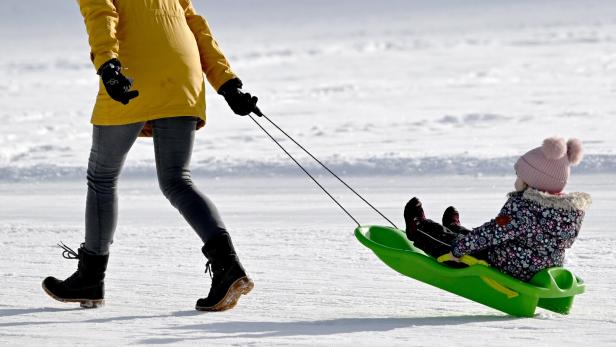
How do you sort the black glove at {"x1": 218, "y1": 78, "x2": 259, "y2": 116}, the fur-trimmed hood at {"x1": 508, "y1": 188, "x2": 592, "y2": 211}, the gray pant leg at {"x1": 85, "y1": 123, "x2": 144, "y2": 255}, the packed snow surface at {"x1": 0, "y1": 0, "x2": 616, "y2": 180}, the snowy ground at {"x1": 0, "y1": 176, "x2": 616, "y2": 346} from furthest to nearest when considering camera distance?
the packed snow surface at {"x1": 0, "y1": 0, "x2": 616, "y2": 180}, the black glove at {"x1": 218, "y1": 78, "x2": 259, "y2": 116}, the gray pant leg at {"x1": 85, "y1": 123, "x2": 144, "y2": 255}, the fur-trimmed hood at {"x1": 508, "y1": 188, "x2": 592, "y2": 211}, the snowy ground at {"x1": 0, "y1": 176, "x2": 616, "y2": 346}

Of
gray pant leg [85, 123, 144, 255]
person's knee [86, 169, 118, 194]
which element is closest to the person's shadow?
gray pant leg [85, 123, 144, 255]

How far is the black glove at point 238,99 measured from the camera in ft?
10.7

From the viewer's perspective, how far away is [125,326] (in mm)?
3012

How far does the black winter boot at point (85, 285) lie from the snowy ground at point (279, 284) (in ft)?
0.16

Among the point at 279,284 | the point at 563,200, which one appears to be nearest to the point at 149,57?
the point at 279,284

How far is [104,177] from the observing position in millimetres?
3178

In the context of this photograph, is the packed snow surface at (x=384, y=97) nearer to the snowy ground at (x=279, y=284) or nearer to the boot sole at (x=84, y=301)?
the snowy ground at (x=279, y=284)

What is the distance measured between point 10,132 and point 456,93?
18.9 feet

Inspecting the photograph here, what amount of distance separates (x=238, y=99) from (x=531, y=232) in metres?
0.97

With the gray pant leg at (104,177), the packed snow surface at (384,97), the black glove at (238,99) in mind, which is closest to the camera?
the gray pant leg at (104,177)

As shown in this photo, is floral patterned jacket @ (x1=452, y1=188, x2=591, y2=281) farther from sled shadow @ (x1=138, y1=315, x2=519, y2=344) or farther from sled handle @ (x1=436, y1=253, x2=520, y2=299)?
sled shadow @ (x1=138, y1=315, x2=519, y2=344)

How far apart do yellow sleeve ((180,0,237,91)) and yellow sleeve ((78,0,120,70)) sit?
0.35 m

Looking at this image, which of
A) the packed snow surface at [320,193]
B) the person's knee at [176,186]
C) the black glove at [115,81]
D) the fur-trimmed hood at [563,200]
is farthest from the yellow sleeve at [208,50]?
the fur-trimmed hood at [563,200]

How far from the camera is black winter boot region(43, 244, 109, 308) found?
3.30 meters
